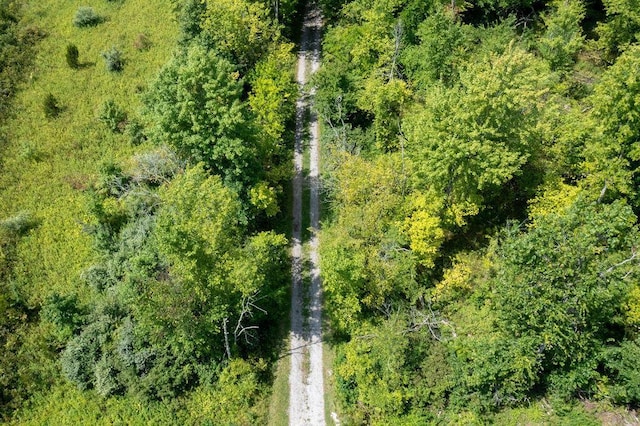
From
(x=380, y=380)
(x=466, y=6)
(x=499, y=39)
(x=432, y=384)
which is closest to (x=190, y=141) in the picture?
(x=380, y=380)

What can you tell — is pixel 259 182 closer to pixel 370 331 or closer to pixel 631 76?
pixel 370 331

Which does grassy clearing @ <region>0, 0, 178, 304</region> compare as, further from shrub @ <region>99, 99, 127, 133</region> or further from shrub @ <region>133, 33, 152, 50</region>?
shrub @ <region>99, 99, 127, 133</region>

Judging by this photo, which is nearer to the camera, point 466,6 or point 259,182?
point 259,182

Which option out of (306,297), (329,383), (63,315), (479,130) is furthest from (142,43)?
(329,383)

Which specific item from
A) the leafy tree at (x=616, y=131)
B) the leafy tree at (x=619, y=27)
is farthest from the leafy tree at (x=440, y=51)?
the leafy tree at (x=619, y=27)

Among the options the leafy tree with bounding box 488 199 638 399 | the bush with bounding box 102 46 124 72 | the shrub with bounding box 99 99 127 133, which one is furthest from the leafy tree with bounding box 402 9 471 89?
the bush with bounding box 102 46 124 72

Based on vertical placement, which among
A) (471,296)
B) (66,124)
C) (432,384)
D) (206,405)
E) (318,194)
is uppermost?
(66,124)

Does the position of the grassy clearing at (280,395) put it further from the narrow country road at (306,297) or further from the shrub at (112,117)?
the shrub at (112,117)

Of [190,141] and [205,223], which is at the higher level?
[190,141]
